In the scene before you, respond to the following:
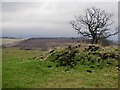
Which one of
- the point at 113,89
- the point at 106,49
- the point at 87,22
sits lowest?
the point at 113,89

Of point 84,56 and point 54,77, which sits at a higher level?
point 84,56

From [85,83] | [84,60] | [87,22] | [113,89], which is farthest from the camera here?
[87,22]

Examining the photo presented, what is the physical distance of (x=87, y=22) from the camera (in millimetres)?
43500

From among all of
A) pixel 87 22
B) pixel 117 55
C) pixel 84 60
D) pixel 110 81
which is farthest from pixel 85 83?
pixel 87 22

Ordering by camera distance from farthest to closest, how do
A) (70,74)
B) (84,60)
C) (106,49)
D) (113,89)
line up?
(106,49)
(84,60)
(70,74)
(113,89)

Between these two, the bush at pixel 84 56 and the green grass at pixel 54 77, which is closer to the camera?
the green grass at pixel 54 77

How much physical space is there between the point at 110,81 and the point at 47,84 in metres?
4.86

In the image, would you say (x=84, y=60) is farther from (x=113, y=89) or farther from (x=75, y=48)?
(x=113, y=89)

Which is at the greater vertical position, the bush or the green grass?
the bush

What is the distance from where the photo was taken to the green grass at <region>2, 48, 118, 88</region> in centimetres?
1902

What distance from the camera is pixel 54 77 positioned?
848 inches

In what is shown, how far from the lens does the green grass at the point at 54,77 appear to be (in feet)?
62.4

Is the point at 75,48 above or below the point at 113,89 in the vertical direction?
above

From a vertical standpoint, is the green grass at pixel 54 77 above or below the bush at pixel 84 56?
below
